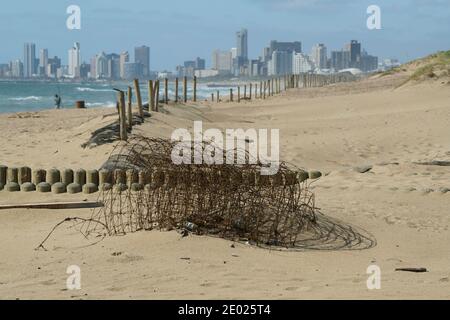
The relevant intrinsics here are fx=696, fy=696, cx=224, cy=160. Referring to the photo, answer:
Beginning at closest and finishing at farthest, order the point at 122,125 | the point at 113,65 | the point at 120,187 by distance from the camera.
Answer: the point at 120,187, the point at 122,125, the point at 113,65

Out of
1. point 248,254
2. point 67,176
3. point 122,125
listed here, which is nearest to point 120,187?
point 67,176

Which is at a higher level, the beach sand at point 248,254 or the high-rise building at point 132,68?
the high-rise building at point 132,68

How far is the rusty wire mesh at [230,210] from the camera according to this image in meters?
7.48

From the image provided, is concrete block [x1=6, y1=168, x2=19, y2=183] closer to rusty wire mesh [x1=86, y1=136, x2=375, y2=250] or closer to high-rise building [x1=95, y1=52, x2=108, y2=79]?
rusty wire mesh [x1=86, y1=136, x2=375, y2=250]

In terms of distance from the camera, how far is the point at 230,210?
7469 millimetres

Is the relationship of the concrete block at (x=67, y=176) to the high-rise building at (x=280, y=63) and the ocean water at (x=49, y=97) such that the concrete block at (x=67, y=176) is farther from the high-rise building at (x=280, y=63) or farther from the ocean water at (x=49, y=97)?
the high-rise building at (x=280, y=63)

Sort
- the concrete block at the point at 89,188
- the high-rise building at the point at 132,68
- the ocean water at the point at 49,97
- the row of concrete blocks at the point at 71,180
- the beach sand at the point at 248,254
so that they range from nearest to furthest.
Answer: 1. the beach sand at the point at 248,254
2. the row of concrete blocks at the point at 71,180
3. the concrete block at the point at 89,188
4. the ocean water at the point at 49,97
5. the high-rise building at the point at 132,68

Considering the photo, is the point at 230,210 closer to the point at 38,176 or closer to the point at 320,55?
the point at 38,176

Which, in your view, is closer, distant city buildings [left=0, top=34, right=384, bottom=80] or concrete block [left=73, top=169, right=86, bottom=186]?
concrete block [left=73, top=169, right=86, bottom=186]

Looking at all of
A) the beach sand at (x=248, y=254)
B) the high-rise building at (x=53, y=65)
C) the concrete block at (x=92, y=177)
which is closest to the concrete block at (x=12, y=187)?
the beach sand at (x=248, y=254)

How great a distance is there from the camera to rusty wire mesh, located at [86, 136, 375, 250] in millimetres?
7477

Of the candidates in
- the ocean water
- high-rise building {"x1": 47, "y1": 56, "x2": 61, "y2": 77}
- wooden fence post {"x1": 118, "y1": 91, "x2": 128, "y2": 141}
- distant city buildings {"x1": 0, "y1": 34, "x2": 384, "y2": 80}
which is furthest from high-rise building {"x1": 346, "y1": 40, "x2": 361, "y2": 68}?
wooden fence post {"x1": 118, "y1": 91, "x2": 128, "y2": 141}
